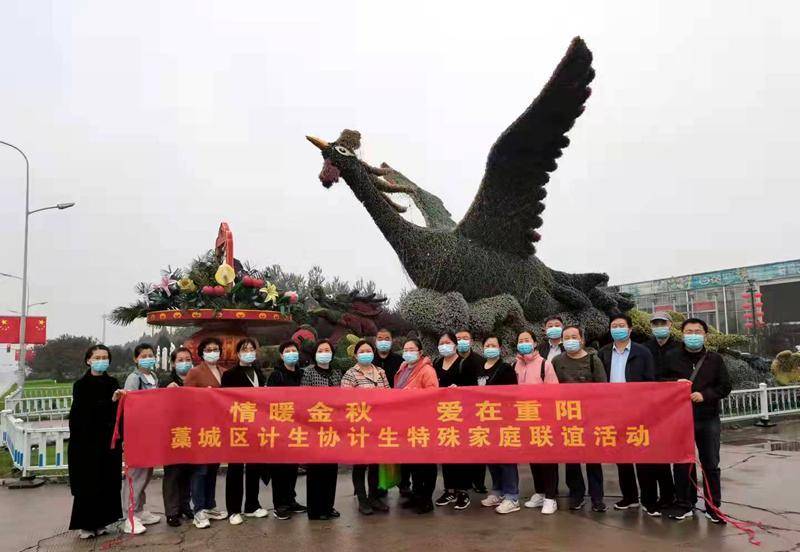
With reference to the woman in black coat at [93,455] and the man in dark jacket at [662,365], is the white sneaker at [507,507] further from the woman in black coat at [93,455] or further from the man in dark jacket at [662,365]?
the woman in black coat at [93,455]

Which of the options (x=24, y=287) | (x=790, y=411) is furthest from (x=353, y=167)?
(x=24, y=287)

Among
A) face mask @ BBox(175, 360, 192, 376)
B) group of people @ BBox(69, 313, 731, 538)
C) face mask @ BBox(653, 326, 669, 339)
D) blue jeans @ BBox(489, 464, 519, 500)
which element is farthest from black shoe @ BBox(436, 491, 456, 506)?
face mask @ BBox(175, 360, 192, 376)

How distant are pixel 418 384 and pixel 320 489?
1124 mm

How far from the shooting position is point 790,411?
10406mm

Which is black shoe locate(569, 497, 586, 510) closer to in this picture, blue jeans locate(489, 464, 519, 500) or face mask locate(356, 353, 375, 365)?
blue jeans locate(489, 464, 519, 500)

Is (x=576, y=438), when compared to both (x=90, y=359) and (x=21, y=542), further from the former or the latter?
(x=21, y=542)

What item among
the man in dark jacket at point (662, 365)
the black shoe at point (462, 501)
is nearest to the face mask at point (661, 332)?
the man in dark jacket at point (662, 365)

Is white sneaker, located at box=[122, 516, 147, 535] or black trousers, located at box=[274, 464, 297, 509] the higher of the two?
black trousers, located at box=[274, 464, 297, 509]

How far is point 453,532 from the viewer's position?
4176 mm

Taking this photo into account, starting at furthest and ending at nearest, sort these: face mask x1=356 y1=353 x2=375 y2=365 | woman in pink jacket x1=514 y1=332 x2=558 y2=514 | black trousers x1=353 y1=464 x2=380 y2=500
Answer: face mask x1=356 y1=353 x2=375 y2=365 → black trousers x1=353 y1=464 x2=380 y2=500 → woman in pink jacket x1=514 y1=332 x2=558 y2=514

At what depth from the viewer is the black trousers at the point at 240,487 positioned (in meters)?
4.53

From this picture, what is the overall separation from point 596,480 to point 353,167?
577 centimetres

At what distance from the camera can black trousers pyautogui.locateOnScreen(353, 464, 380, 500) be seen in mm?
4750

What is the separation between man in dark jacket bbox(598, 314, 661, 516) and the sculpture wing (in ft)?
12.6
